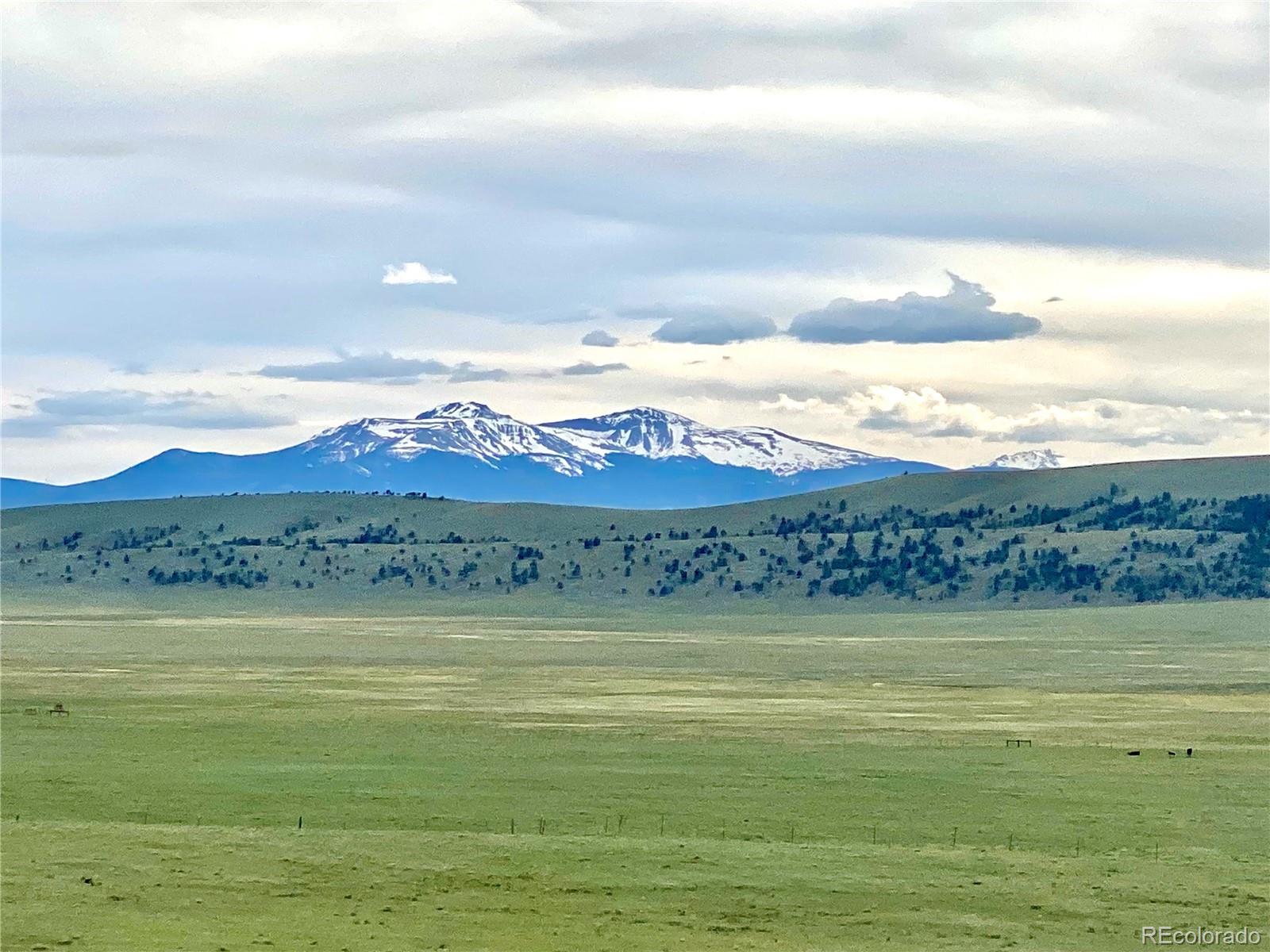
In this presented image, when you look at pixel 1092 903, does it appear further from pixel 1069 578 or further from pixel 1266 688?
pixel 1069 578

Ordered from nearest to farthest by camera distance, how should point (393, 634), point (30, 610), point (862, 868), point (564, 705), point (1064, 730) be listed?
point (862, 868), point (1064, 730), point (564, 705), point (393, 634), point (30, 610)

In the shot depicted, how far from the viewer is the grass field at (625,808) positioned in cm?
3369

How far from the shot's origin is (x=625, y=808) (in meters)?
46.4

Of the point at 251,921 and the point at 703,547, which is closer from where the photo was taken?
the point at 251,921

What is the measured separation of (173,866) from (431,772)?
1581 centimetres

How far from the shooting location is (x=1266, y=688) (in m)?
85.9

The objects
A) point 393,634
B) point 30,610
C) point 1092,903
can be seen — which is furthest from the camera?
point 30,610

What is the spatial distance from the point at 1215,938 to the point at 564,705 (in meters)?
44.0

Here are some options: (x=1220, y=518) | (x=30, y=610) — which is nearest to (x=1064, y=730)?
(x=30, y=610)

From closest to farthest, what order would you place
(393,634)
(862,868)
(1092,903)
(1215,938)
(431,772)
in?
(1215,938) < (1092,903) < (862,868) < (431,772) < (393,634)

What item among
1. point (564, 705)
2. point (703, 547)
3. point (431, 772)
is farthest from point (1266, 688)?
point (703, 547)

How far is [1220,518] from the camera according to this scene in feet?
632

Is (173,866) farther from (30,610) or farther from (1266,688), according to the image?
(30,610)

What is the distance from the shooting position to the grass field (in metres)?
33.7
